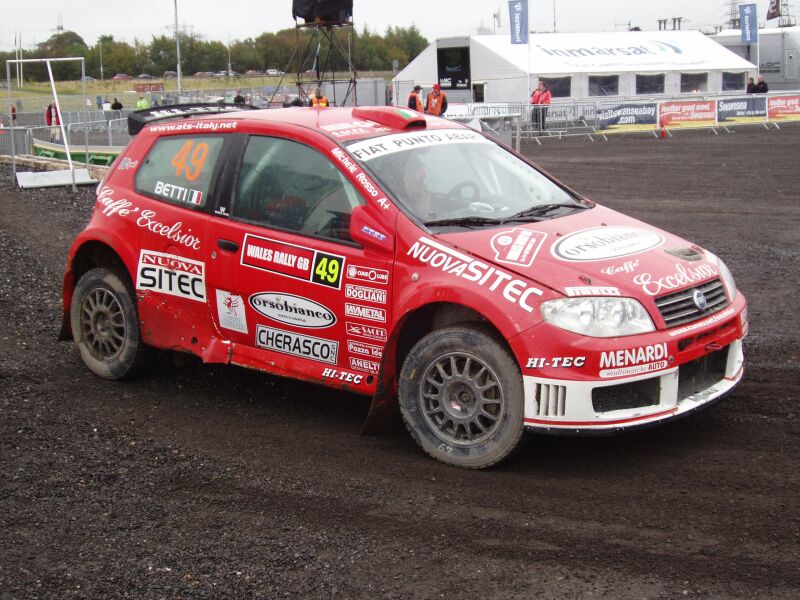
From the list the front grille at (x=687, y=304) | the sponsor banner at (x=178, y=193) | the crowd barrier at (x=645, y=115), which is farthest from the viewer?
the crowd barrier at (x=645, y=115)

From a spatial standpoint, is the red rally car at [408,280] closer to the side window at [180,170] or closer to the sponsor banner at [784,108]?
the side window at [180,170]

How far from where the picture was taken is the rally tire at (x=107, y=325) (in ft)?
20.7

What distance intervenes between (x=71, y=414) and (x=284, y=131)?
2.19 m

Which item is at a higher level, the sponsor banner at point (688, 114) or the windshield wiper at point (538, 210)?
the sponsor banner at point (688, 114)

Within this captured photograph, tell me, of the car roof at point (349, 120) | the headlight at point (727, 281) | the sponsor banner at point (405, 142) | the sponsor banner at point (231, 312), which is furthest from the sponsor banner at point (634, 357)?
the sponsor banner at point (231, 312)

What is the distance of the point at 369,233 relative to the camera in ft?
16.5

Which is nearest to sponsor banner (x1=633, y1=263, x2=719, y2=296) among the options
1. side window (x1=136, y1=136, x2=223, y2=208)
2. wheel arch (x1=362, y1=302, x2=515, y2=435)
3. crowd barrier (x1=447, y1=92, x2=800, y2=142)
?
wheel arch (x1=362, y1=302, x2=515, y2=435)

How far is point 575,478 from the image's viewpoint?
4711 millimetres

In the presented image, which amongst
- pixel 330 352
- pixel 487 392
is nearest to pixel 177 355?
pixel 330 352

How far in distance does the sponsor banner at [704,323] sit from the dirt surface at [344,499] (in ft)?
2.24

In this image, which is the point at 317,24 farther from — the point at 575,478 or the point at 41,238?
the point at 575,478

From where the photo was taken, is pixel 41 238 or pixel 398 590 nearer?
pixel 398 590

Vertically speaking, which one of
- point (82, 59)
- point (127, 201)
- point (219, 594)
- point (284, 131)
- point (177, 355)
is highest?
point (82, 59)

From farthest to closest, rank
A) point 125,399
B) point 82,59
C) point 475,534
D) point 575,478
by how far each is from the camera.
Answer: point 82,59 < point 125,399 < point 575,478 < point 475,534
